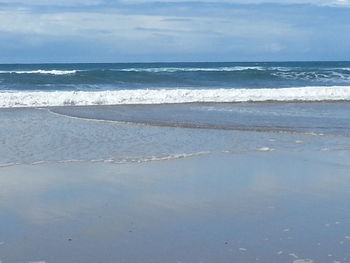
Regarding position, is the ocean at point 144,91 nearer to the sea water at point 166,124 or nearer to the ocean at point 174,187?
the sea water at point 166,124

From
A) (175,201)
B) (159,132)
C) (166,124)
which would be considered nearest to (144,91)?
(166,124)

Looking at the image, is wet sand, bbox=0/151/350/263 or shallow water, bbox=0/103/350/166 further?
shallow water, bbox=0/103/350/166

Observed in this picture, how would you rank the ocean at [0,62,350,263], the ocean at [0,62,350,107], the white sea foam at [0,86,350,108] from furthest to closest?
the ocean at [0,62,350,107] → the white sea foam at [0,86,350,108] → the ocean at [0,62,350,263]

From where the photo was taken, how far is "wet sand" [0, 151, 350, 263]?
4867 millimetres

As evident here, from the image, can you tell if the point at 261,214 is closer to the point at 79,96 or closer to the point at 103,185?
the point at 103,185

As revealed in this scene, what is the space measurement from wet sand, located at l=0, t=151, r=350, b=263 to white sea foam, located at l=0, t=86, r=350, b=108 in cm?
1112

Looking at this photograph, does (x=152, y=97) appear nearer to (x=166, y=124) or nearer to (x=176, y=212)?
(x=166, y=124)

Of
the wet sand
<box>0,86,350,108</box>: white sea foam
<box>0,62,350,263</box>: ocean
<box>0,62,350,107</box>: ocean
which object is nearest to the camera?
the wet sand

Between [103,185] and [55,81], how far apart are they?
27.1 meters

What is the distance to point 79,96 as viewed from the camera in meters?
20.5

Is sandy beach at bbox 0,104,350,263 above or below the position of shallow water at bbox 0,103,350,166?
above

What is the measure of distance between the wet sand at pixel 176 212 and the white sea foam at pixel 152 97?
1112 centimetres

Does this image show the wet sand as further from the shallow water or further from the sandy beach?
the shallow water

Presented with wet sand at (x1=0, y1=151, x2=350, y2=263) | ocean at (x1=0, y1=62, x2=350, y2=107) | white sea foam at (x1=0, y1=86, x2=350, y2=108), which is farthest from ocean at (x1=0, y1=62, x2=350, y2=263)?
ocean at (x1=0, y1=62, x2=350, y2=107)
